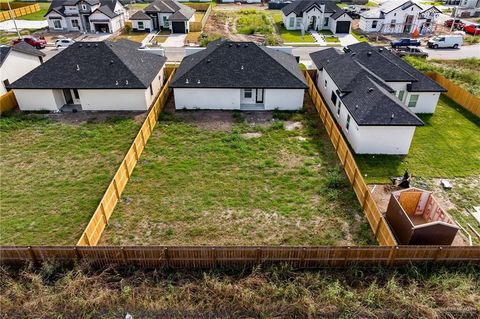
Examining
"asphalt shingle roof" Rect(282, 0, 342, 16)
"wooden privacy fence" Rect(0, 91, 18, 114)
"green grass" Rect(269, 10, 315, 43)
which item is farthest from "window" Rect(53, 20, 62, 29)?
"asphalt shingle roof" Rect(282, 0, 342, 16)

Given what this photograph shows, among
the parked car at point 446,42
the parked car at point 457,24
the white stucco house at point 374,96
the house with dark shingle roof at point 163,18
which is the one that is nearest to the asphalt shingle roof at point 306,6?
the parked car at point 446,42

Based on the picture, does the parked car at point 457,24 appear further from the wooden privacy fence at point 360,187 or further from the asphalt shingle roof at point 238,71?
the wooden privacy fence at point 360,187

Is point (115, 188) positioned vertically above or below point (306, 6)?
below

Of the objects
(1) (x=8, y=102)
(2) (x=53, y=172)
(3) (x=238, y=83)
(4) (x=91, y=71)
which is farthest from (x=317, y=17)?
(2) (x=53, y=172)

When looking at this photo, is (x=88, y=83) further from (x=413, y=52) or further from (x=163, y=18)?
(x=413, y=52)

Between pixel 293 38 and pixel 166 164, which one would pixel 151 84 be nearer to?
pixel 166 164
